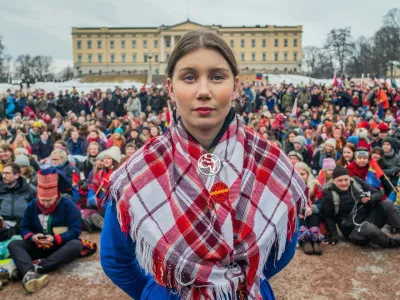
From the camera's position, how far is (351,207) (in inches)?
215

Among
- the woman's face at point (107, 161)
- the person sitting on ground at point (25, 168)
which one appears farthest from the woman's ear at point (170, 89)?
the person sitting on ground at point (25, 168)

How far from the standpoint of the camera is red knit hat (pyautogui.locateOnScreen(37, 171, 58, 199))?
4.59m

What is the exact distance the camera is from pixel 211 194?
58.6 inches

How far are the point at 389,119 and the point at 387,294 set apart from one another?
32.9 feet

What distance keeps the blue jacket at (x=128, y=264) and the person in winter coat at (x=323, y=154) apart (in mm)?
6656

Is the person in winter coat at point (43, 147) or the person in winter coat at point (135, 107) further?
the person in winter coat at point (135, 107)

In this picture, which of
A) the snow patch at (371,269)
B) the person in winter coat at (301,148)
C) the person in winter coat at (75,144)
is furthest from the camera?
the person in winter coat at (75,144)

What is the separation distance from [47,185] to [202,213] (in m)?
3.64

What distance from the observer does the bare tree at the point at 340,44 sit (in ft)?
209

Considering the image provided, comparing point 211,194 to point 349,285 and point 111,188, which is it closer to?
point 111,188

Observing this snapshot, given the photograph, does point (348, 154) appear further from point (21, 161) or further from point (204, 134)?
point (204, 134)

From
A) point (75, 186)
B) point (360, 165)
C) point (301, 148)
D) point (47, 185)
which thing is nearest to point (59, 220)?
point (47, 185)

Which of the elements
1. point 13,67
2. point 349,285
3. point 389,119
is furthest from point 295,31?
point 349,285

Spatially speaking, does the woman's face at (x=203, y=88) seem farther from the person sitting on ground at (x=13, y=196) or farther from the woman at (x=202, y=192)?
the person sitting on ground at (x=13, y=196)
